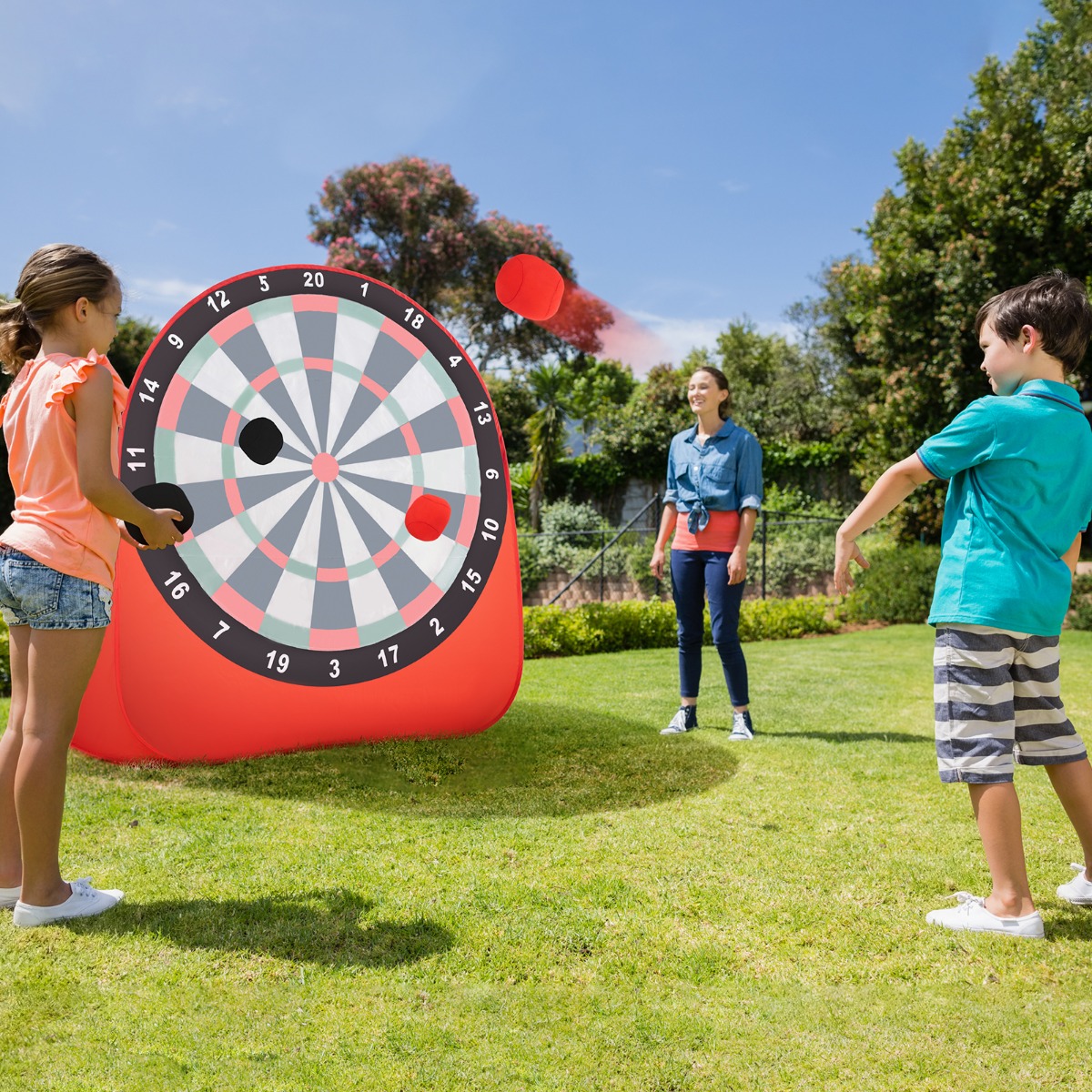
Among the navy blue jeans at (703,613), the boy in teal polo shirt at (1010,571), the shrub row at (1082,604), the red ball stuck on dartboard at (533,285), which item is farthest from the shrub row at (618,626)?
the boy in teal polo shirt at (1010,571)

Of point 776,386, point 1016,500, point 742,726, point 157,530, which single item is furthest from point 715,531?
point 776,386

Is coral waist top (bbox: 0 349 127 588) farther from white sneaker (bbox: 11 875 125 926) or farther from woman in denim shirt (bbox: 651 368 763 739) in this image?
woman in denim shirt (bbox: 651 368 763 739)

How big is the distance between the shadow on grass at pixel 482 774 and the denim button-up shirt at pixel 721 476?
3.69 ft

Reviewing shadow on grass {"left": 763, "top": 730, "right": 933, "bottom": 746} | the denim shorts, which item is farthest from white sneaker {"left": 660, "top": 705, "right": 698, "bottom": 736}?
the denim shorts

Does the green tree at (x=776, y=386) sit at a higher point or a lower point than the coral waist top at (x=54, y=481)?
higher

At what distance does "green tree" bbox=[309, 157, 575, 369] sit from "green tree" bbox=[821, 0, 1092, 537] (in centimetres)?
1129

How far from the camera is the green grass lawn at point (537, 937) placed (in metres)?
1.74

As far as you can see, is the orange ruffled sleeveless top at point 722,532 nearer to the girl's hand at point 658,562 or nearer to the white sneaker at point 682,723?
the girl's hand at point 658,562

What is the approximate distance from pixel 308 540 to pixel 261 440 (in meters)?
0.44

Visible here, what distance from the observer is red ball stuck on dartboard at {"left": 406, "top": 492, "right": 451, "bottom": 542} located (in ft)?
12.9

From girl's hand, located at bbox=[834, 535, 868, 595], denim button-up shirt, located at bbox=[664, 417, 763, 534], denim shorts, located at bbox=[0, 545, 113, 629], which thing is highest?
denim button-up shirt, located at bbox=[664, 417, 763, 534]

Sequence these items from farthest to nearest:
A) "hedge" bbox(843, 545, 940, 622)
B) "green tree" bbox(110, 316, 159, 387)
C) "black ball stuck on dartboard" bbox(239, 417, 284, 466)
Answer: "green tree" bbox(110, 316, 159, 387) → "hedge" bbox(843, 545, 940, 622) → "black ball stuck on dartboard" bbox(239, 417, 284, 466)

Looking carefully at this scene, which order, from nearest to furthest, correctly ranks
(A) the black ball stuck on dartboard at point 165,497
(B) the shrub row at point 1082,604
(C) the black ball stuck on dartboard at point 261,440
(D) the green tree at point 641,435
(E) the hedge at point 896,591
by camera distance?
(A) the black ball stuck on dartboard at point 165,497 < (C) the black ball stuck on dartboard at point 261,440 < (B) the shrub row at point 1082,604 < (E) the hedge at point 896,591 < (D) the green tree at point 641,435

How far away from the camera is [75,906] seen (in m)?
2.33
